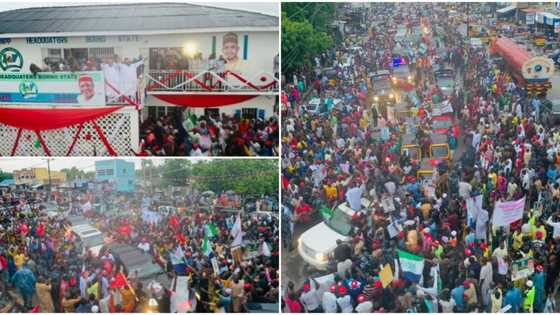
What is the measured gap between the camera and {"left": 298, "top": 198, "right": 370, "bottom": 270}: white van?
5953mm

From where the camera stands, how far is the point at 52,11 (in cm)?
599

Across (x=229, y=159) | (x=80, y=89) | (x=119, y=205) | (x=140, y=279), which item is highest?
(x=80, y=89)

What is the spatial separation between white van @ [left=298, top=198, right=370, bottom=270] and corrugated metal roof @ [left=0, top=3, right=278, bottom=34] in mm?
1910

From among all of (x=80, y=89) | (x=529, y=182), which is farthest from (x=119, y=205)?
(x=529, y=182)

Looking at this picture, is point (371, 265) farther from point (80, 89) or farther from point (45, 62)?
point (45, 62)

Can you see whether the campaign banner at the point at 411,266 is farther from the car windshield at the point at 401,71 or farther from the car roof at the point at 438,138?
the car windshield at the point at 401,71

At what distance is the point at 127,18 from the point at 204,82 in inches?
36.0

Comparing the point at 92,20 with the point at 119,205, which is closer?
the point at 92,20

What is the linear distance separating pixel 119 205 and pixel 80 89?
119cm

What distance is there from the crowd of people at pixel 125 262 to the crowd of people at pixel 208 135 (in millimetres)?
568

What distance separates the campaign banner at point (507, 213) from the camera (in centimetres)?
596

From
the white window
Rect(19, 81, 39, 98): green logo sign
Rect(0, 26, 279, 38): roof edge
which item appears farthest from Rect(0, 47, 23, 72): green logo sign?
the white window

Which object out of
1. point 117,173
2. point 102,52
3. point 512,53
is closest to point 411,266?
point 512,53

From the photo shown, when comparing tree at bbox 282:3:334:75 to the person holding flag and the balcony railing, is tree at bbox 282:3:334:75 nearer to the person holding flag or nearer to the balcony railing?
the balcony railing
